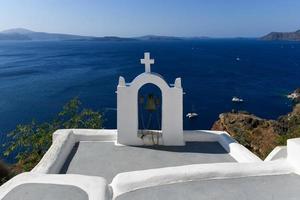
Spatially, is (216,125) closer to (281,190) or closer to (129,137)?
(129,137)

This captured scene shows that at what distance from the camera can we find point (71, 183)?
12.5 ft

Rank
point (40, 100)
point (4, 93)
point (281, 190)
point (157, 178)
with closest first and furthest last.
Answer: point (281, 190) < point (157, 178) < point (40, 100) < point (4, 93)

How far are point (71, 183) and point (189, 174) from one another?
1322 mm

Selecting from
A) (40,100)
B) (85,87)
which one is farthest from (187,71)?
(40,100)

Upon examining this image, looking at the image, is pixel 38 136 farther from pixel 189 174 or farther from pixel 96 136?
pixel 189 174

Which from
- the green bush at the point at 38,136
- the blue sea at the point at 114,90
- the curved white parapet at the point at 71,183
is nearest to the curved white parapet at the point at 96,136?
the green bush at the point at 38,136

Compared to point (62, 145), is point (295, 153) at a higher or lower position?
higher

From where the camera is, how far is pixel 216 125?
35.4 metres

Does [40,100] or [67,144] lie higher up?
[67,144]

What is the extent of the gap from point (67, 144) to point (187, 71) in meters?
66.4

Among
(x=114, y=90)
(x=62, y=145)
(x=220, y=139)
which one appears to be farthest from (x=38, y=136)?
(x=114, y=90)

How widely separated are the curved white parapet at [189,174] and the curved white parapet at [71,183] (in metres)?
0.19

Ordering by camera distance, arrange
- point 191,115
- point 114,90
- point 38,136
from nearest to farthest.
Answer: point 38,136
point 191,115
point 114,90

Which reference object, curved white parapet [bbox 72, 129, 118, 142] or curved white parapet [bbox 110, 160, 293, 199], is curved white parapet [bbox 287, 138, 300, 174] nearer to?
curved white parapet [bbox 110, 160, 293, 199]
